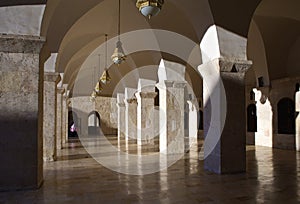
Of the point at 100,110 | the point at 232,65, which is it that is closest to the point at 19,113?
the point at 232,65

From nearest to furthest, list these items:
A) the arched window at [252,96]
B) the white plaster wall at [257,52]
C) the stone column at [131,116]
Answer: the white plaster wall at [257,52] → the arched window at [252,96] → the stone column at [131,116]

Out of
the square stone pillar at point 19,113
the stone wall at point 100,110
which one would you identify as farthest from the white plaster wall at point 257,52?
the stone wall at point 100,110

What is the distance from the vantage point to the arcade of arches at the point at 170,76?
488cm

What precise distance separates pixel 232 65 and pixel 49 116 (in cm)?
553

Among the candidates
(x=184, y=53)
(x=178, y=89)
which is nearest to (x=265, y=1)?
(x=184, y=53)

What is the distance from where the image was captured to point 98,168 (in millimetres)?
7172

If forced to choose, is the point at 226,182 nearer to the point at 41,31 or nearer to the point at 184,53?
the point at 41,31

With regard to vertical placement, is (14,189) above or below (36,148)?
below

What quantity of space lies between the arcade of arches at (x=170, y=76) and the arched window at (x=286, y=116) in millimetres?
46

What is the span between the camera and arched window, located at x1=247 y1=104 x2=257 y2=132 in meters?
14.6

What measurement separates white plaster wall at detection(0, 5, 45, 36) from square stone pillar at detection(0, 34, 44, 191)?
14 centimetres

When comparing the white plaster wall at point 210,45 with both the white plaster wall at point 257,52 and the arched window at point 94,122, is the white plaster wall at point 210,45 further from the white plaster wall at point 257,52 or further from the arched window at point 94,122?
the arched window at point 94,122

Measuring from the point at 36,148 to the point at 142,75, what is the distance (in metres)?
9.44

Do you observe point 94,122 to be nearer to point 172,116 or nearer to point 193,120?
point 193,120
